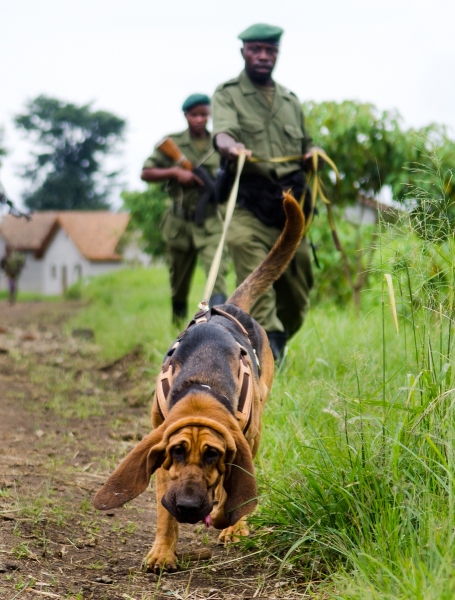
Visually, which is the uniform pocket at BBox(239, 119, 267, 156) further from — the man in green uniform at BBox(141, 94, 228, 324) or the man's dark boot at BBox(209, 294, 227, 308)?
the man in green uniform at BBox(141, 94, 228, 324)

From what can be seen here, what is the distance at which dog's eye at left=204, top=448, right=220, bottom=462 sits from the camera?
2.87 m

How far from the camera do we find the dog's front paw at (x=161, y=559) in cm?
315

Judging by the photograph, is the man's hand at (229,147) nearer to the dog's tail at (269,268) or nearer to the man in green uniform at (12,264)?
the dog's tail at (269,268)

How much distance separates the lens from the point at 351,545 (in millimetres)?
2875

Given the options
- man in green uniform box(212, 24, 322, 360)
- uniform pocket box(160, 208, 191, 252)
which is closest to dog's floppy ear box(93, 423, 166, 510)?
man in green uniform box(212, 24, 322, 360)

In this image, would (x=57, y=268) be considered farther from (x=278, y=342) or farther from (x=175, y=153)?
(x=278, y=342)

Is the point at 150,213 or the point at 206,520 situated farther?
the point at 150,213

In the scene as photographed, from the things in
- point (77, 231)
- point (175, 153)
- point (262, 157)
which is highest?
point (262, 157)

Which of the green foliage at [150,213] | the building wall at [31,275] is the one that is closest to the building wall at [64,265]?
the building wall at [31,275]

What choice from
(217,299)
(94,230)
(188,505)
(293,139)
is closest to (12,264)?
(217,299)

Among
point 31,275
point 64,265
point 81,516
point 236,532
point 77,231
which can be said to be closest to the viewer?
point 236,532

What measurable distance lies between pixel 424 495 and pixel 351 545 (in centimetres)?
31

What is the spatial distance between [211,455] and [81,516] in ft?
3.60

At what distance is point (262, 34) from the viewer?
18.8ft
